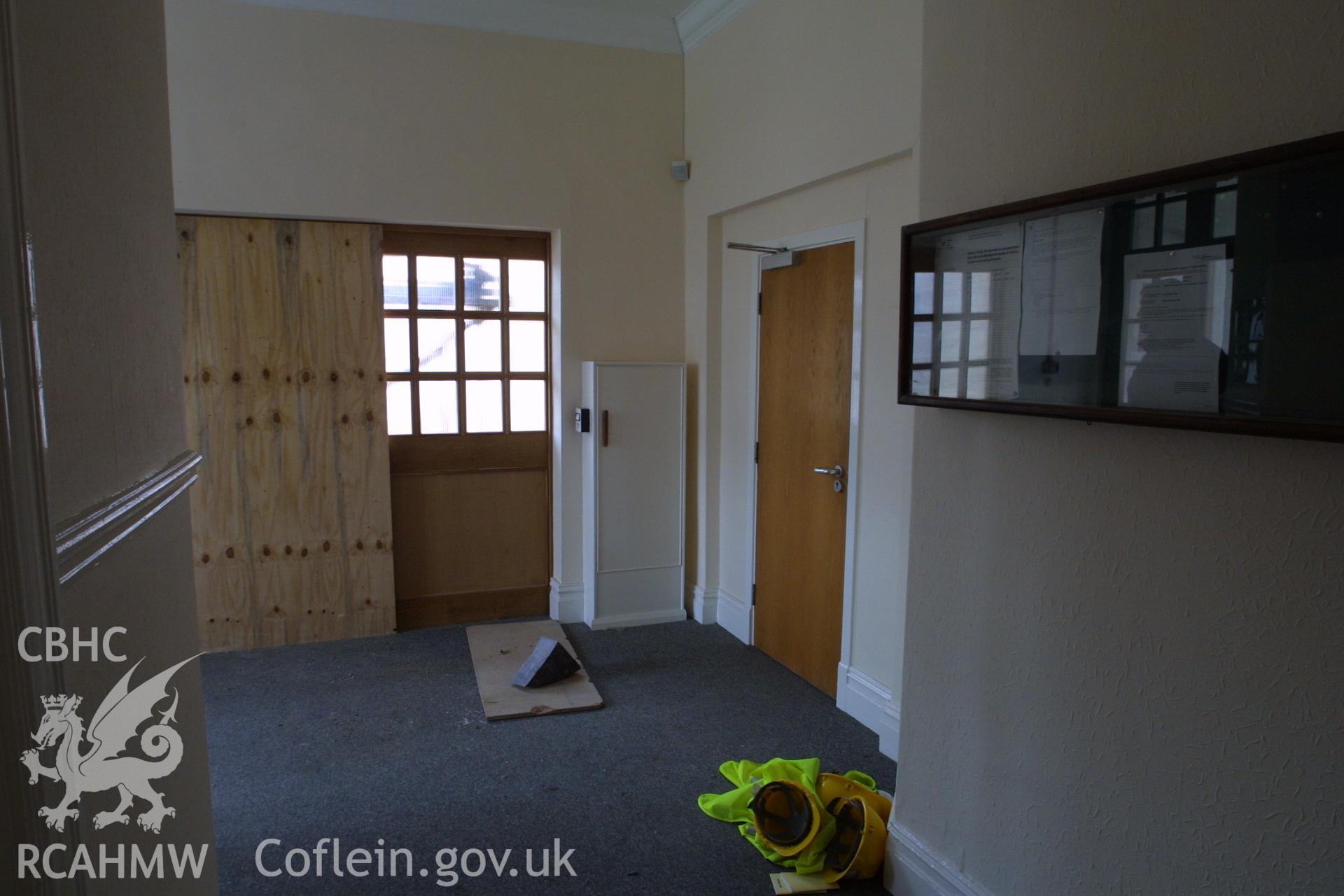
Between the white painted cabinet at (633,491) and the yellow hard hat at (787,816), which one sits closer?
the yellow hard hat at (787,816)

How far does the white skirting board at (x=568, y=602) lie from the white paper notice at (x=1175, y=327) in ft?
11.0

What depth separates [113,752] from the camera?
3.49 ft

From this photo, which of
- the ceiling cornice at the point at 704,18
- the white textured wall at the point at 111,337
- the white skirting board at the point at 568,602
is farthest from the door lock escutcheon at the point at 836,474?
the white textured wall at the point at 111,337

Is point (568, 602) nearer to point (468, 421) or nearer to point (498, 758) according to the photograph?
point (468, 421)

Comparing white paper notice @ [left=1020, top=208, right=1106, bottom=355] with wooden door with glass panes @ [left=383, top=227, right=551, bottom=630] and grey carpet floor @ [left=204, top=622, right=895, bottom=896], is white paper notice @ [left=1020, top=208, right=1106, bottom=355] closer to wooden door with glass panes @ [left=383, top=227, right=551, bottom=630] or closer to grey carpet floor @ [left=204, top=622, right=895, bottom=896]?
grey carpet floor @ [left=204, top=622, right=895, bottom=896]

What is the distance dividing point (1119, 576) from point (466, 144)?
358 cm

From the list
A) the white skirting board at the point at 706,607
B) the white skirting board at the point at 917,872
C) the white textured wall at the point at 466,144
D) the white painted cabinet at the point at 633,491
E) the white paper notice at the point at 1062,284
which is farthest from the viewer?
the white skirting board at the point at 706,607

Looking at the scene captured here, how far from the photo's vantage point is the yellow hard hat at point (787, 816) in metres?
2.30

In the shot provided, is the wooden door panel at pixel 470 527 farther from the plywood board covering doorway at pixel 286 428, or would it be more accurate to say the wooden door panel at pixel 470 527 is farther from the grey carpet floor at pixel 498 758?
the grey carpet floor at pixel 498 758

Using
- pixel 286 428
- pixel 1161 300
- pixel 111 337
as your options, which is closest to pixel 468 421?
pixel 286 428

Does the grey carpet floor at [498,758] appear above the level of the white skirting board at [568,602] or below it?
below

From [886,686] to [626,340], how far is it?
2.25 metres

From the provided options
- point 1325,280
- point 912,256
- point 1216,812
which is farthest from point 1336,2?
point 1216,812

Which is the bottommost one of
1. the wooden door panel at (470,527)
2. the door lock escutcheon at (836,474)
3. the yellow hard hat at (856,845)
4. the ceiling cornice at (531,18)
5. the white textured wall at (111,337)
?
the yellow hard hat at (856,845)
